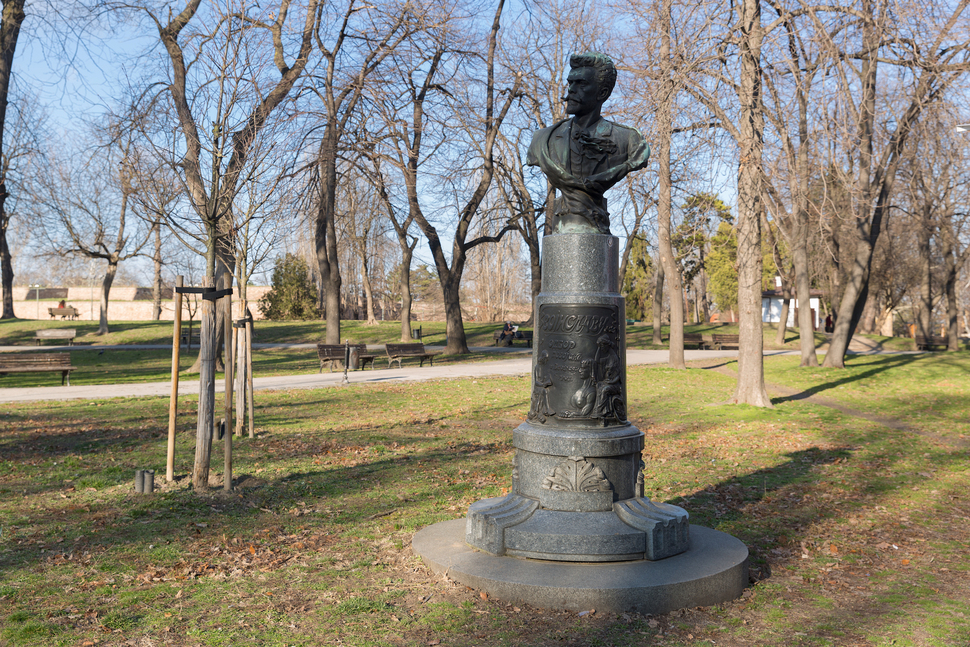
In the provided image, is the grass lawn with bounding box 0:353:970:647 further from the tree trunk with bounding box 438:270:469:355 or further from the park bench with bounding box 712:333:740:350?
the park bench with bounding box 712:333:740:350

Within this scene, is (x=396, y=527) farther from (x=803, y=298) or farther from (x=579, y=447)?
(x=803, y=298)

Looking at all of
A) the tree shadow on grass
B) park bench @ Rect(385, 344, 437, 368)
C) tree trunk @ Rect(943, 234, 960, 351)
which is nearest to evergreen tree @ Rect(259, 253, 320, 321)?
park bench @ Rect(385, 344, 437, 368)

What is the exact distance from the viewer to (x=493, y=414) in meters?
13.2

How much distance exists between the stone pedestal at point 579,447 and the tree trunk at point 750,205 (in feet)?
26.0

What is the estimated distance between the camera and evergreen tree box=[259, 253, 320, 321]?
47.2 meters

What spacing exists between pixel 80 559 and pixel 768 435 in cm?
949

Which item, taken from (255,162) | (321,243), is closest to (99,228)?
(321,243)

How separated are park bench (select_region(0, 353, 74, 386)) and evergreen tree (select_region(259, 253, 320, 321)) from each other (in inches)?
1175

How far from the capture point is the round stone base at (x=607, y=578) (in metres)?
4.60

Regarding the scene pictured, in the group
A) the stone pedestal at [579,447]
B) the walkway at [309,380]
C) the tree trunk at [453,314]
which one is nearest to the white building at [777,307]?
the walkway at [309,380]

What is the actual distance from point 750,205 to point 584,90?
8.04 meters

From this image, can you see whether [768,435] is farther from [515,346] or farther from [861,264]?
[515,346]

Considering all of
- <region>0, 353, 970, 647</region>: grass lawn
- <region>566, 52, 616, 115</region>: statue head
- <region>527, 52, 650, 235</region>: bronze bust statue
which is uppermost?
<region>566, 52, 616, 115</region>: statue head

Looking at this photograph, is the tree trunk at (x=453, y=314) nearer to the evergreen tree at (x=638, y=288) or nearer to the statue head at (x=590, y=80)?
the statue head at (x=590, y=80)
